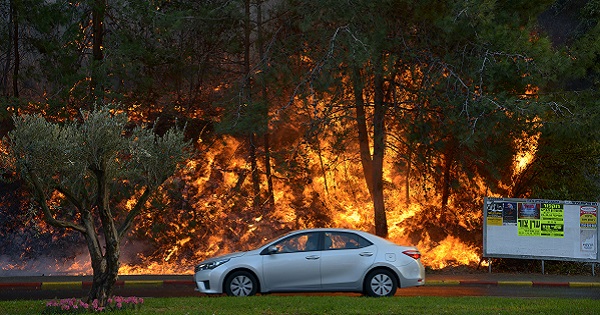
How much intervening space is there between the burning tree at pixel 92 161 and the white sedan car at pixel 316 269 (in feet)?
9.64

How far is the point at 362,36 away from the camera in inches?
864

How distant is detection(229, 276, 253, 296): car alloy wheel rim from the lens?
52.6 feet

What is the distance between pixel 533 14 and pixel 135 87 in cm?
1191

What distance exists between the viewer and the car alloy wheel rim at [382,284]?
1602cm

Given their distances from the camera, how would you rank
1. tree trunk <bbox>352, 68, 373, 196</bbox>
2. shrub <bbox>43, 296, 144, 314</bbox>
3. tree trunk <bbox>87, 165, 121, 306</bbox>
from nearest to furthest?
shrub <bbox>43, 296, 144, 314</bbox> < tree trunk <bbox>87, 165, 121, 306</bbox> < tree trunk <bbox>352, 68, 373, 196</bbox>

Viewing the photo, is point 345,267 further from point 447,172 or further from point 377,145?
point 447,172

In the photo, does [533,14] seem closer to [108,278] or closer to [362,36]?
[362,36]

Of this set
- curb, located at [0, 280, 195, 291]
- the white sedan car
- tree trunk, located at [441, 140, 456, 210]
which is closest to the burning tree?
the white sedan car

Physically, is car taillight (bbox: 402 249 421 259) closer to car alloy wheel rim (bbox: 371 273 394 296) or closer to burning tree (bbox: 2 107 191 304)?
car alloy wheel rim (bbox: 371 273 394 296)

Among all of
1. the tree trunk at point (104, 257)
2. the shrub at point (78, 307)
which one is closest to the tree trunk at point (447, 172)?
the tree trunk at point (104, 257)

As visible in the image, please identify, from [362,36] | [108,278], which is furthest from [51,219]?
[362,36]

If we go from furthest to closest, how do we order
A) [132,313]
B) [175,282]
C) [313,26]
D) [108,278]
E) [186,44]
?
[186,44] → [313,26] → [175,282] → [108,278] → [132,313]

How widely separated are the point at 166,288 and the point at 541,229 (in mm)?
9971

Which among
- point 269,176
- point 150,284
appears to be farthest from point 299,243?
point 269,176
